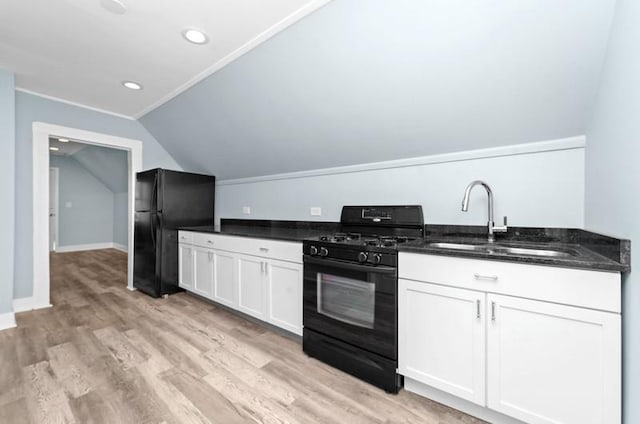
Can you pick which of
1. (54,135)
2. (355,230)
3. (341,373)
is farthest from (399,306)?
(54,135)

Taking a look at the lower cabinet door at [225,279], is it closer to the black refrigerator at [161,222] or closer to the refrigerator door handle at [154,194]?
the black refrigerator at [161,222]

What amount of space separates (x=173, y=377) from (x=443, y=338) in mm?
1750

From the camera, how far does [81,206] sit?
707 cm

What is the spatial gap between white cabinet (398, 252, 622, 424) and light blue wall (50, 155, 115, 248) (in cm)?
853

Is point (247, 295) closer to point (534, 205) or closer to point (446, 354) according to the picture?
point (446, 354)

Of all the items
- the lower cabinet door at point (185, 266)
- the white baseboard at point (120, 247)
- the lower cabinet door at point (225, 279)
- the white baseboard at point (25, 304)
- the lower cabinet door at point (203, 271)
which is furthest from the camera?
the white baseboard at point (120, 247)

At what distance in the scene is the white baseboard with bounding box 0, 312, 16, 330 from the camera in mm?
2590

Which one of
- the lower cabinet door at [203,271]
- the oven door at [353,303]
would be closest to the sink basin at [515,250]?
the oven door at [353,303]

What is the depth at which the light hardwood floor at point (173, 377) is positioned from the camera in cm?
151

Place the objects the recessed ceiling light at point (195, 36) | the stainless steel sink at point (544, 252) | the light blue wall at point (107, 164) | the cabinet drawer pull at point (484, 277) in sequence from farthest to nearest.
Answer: the light blue wall at point (107, 164)
the recessed ceiling light at point (195, 36)
the stainless steel sink at point (544, 252)
the cabinet drawer pull at point (484, 277)

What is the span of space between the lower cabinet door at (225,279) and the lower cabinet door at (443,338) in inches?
69.4

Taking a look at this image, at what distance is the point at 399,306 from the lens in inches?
65.8

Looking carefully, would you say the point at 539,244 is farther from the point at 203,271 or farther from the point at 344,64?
the point at 203,271

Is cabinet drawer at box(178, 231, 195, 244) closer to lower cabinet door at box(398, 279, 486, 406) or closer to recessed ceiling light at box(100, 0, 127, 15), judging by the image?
recessed ceiling light at box(100, 0, 127, 15)
